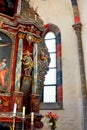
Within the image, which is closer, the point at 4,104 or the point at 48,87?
the point at 4,104

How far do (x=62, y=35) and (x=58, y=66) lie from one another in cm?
163

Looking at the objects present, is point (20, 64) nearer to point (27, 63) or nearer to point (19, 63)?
point (19, 63)

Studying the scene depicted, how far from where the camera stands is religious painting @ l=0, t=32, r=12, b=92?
5.83 meters

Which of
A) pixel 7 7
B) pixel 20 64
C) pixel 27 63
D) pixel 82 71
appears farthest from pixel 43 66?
pixel 82 71

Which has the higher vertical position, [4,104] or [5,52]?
[5,52]

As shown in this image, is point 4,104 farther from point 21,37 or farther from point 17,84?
point 21,37

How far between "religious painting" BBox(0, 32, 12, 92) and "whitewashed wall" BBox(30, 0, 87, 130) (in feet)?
10.7

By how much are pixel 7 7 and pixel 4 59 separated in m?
2.10

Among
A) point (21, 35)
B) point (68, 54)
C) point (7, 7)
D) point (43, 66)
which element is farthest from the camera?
point (68, 54)

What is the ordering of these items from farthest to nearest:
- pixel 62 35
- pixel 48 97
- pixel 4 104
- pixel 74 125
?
pixel 62 35 < pixel 48 97 < pixel 74 125 < pixel 4 104

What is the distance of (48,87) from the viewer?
9.48 meters

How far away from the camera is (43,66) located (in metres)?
6.80

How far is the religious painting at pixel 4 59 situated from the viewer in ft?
19.1

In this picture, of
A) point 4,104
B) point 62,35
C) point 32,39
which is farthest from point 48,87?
point 4,104
